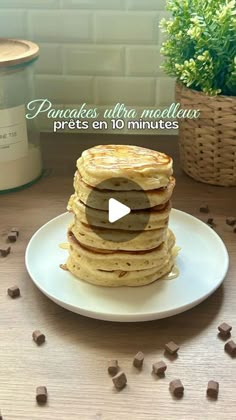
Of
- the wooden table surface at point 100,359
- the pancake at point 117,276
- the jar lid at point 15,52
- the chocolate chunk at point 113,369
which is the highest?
the jar lid at point 15,52

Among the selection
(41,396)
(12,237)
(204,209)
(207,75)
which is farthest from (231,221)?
(41,396)

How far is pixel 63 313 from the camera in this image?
0.80 metres

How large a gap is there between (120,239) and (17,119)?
360 millimetres

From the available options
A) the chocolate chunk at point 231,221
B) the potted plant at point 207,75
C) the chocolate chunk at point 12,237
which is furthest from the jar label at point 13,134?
the chocolate chunk at point 231,221

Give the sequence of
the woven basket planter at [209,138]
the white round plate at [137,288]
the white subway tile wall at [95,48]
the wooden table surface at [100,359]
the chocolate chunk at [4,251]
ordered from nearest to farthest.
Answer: the wooden table surface at [100,359] < the white round plate at [137,288] < the chocolate chunk at [4,251] < the woven basket planter at [209,138] < the white subway tile wall at [95,48]

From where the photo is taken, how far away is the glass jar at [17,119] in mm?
1034

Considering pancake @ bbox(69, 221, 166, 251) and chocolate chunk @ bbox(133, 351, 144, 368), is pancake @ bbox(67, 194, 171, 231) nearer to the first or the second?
pancake @ bbox(69, 221, 166, 251)

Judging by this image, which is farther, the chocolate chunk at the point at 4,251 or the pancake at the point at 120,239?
the chocolate chunk at the point at 4,251

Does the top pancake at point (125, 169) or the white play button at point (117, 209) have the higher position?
the top pancake at point (125, 169)

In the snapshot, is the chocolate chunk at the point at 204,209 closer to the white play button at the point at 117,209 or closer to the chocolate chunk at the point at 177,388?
the white play button at the point at 117,209

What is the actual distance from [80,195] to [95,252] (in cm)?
8

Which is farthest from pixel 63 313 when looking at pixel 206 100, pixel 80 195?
pixel 206 100

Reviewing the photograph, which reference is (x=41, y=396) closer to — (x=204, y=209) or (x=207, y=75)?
(x=204, y=209)

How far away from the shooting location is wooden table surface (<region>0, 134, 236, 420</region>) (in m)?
0.66
